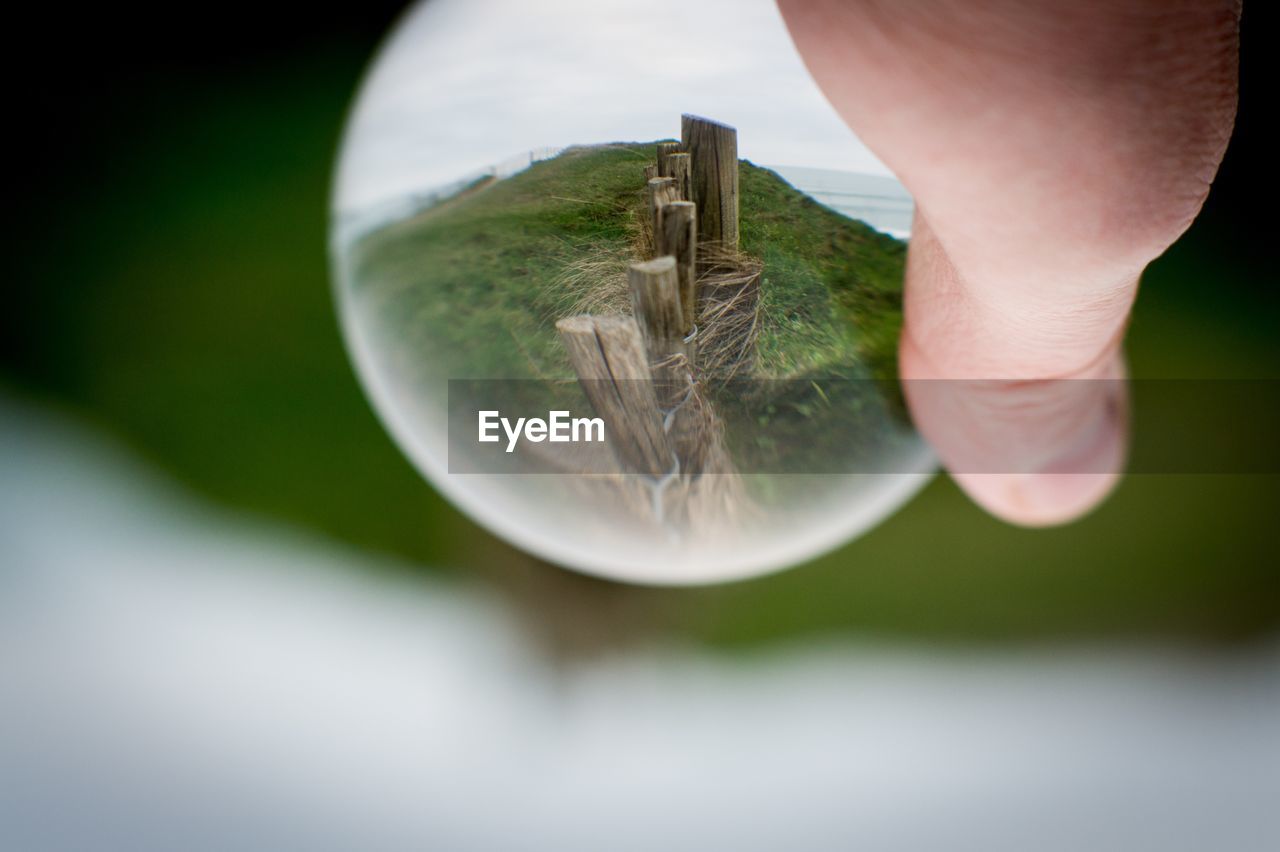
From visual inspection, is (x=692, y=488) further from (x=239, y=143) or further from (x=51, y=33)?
(x=51, y=33)

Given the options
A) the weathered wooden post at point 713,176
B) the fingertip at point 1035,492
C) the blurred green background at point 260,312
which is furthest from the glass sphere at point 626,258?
the blurred green background at point 260,312

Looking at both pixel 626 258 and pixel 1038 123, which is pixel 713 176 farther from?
pixel 1038 123

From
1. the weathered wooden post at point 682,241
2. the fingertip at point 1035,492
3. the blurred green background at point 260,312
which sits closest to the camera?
the weathered wooden post at point 682,241

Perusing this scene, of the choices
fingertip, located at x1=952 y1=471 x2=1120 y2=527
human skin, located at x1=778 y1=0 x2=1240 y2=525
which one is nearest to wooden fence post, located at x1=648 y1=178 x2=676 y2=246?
human skin, located at x1=778 y1=0 x2=1240 y2=525

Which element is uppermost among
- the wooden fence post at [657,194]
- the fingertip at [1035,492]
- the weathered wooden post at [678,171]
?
the weathered wooden post at [678,171]

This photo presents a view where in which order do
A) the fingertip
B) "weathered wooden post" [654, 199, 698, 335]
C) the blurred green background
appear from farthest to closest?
the blurred green background, the fingertip, "weathered wooden post" [654, 199, 698, 335]

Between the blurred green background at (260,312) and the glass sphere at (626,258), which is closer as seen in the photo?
the glass sphere at (626,258)

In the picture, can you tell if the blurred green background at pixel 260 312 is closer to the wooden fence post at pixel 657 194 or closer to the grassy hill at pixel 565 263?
the grassy hill at pixel 565 263

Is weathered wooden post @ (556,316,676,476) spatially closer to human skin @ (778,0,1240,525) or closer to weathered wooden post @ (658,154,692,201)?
weathered wooden post @ (658,154,692,201)
